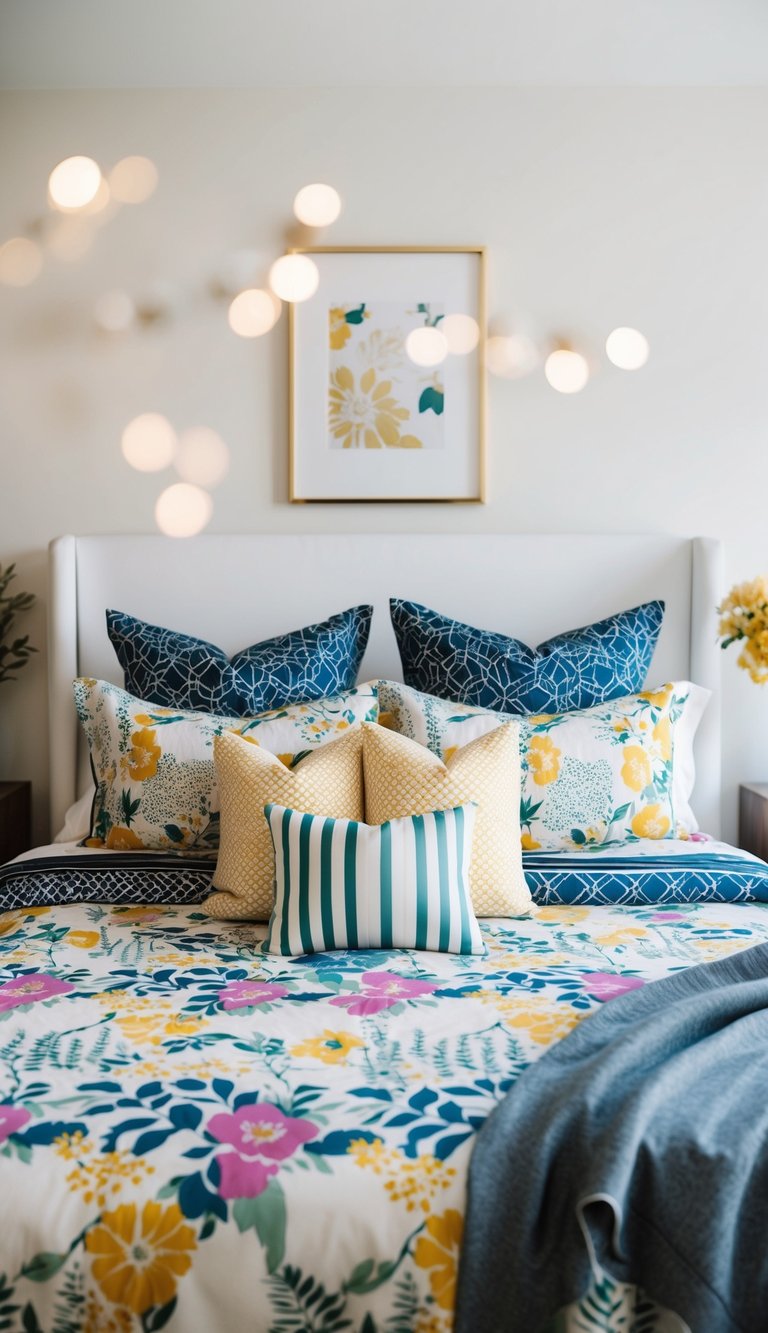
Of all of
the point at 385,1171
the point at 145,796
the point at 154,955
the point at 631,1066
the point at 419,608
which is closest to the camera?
the point at 385,1171

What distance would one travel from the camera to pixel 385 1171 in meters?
1.11

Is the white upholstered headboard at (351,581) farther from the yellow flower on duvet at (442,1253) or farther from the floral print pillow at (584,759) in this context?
the yellow flower on duvet at (442,1253)

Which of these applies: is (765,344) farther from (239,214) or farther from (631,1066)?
(631,1066)

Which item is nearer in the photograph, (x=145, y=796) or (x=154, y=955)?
(x=154, y=955)

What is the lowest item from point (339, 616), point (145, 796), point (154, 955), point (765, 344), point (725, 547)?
point (154, 955)

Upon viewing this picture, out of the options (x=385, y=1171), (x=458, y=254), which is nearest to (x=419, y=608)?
(x=458, y=254)

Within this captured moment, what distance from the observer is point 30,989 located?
1.59 m

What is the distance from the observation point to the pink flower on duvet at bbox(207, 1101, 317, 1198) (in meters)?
1.10

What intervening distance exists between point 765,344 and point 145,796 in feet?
6.72

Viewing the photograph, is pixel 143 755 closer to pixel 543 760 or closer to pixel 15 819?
pixel 15 819

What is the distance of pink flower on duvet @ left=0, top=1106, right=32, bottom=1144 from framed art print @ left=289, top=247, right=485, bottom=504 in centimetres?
196

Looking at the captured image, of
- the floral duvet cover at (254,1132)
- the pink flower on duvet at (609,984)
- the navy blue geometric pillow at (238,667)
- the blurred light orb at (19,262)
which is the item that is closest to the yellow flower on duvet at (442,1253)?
the floral duvet cover at (254,1132)

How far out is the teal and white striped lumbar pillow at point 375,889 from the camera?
69.3 inches

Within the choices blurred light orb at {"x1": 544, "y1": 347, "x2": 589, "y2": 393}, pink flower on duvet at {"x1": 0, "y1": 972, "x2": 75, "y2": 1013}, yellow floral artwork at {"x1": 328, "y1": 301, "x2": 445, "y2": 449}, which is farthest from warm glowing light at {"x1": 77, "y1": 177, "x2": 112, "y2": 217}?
pink flower on duvet at {"x1": 0, "y1": 972, "x2": 75, "y2": 1013}
